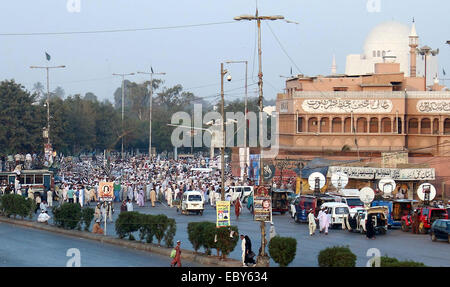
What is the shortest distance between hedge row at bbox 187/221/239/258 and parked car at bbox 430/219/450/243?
901 centimetres

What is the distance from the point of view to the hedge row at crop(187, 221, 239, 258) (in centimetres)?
2277

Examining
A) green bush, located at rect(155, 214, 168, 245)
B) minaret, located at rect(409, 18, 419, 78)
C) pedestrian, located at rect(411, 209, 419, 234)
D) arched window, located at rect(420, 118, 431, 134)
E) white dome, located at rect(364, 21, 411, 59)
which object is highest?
white dome, located at rect(364, 21, 411, 59)

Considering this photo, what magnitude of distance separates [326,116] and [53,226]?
3312 cm

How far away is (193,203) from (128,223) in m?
11.7

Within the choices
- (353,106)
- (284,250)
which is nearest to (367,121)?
(353,106)

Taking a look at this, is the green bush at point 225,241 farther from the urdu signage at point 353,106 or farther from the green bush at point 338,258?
the urdu signage at point 353,106

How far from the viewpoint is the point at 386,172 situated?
154 ft

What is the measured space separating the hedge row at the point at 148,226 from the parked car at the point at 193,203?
34.3 ft

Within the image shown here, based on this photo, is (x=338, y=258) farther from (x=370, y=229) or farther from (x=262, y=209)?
(x=370, y=229)

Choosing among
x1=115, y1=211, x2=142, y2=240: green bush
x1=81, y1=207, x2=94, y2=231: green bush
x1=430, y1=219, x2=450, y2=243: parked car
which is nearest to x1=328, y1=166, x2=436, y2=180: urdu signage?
x1=430, y1=219, x2=450, y2=243: parked car

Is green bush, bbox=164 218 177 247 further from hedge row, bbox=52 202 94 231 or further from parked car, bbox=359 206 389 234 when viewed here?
parked car, bbox=359 206 389 234

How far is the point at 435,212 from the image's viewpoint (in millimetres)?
31609
